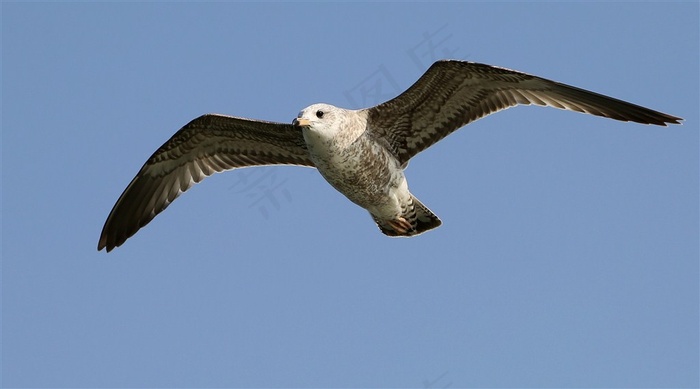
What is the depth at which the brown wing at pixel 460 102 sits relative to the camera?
1181 centimetres

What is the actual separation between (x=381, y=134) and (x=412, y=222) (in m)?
1.42

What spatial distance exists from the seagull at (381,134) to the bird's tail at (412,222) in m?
0.01

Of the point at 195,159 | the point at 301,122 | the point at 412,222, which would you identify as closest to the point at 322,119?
the point at 301,122

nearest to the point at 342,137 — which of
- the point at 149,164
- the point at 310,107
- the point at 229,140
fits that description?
the point at 310,107

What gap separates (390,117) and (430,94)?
1.78 feet

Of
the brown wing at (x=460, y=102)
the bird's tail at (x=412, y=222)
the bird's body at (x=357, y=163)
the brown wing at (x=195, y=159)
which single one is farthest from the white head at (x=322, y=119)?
the bird's tail at (x=412, y=222)

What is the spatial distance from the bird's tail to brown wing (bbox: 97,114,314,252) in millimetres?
1255

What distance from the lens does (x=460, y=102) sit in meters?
12.2

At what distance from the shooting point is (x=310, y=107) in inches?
449

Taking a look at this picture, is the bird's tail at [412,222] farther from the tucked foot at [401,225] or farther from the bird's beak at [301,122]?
the bird's beak at [301,122]

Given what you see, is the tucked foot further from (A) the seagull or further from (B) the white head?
(B) the white head

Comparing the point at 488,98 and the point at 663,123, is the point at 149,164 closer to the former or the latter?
the point at 488,98

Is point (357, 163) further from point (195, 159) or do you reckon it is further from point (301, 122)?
point (195, 159)

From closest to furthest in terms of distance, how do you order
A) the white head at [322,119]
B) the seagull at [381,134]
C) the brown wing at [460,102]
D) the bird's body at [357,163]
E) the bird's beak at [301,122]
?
the bird's beak at [301,122]
the white head at [322,119]
the bird's body at [357,163]
the seagull at [381,134]
the brown wing at [460,102]
